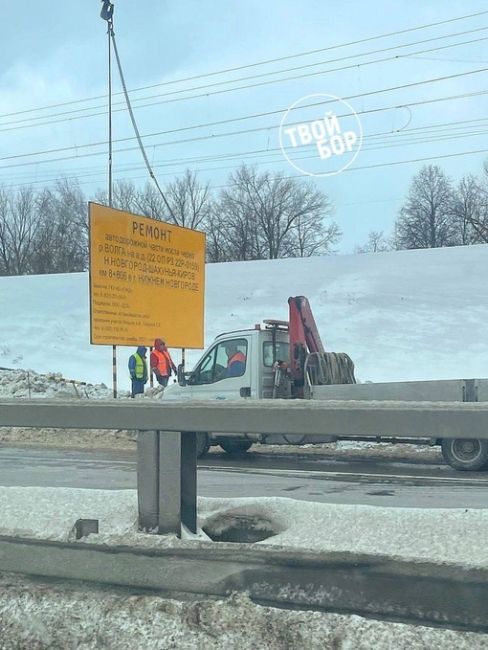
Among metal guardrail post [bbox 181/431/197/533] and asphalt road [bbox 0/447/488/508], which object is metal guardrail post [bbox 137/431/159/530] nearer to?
metal guardrail post [bbox 181/431/197/533]

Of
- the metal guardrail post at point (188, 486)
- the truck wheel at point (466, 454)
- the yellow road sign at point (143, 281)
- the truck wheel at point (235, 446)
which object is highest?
the yellow road sign at point (143, 281)

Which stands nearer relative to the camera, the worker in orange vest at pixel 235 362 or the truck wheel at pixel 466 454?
the truck wheel at pixel 466 454

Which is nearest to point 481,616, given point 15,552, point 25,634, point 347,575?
point 347,575

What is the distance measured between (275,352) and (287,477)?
521 cm

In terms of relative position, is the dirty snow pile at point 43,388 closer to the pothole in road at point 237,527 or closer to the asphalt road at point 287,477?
the asphalt road at point 287,477

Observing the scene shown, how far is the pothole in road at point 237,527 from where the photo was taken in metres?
3.90

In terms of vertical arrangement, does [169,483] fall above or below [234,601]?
above

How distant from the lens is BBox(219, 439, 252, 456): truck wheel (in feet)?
51.4

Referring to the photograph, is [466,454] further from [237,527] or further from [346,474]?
[237,527]

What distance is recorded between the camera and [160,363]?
2328 cm

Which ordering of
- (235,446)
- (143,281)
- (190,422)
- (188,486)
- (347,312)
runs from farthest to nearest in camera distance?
(347,312), (143,281), (235,446), (188,486), (190,422)

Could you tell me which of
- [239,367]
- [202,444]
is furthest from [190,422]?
[239,367]

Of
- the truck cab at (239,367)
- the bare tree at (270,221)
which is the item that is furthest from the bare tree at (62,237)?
the truck cab at (239,367)

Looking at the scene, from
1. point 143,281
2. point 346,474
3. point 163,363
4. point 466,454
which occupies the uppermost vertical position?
point 143,281
